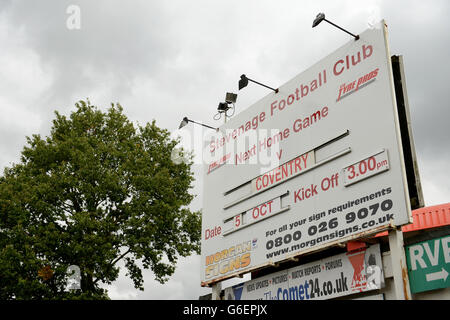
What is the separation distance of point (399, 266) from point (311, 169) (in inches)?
115

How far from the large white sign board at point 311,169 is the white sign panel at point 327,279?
38cm

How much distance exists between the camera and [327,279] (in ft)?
30.4

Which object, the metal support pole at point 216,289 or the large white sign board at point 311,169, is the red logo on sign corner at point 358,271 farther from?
the metal support pole at point 216,289

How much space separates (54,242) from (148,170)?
4734 mm

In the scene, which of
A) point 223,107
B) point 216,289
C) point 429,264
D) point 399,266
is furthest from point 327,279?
point 223,107

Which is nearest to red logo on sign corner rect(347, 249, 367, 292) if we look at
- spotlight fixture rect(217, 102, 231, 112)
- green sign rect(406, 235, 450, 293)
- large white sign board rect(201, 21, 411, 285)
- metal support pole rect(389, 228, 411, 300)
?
large white sign board rect(201, 21, 411, 285)

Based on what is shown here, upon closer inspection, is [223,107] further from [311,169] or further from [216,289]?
[216,289]

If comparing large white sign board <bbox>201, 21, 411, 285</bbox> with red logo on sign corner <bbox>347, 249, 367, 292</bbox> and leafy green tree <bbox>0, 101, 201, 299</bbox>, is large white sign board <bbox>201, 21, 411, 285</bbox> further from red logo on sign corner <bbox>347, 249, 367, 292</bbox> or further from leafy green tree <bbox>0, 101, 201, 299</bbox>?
leafy green tree <bbox>0, 101, 201, 299</bbox>

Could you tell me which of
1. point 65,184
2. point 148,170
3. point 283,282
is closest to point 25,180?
point 65,184

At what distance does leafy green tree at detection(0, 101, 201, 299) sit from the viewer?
1770 centimetres

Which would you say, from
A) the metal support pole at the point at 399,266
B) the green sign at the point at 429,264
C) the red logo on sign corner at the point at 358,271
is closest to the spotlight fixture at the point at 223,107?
the red logo on sign corner at the point at 358,271

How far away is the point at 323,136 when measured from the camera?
396 inches

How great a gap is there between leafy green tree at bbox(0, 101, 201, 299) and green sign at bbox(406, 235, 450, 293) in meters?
12.5
